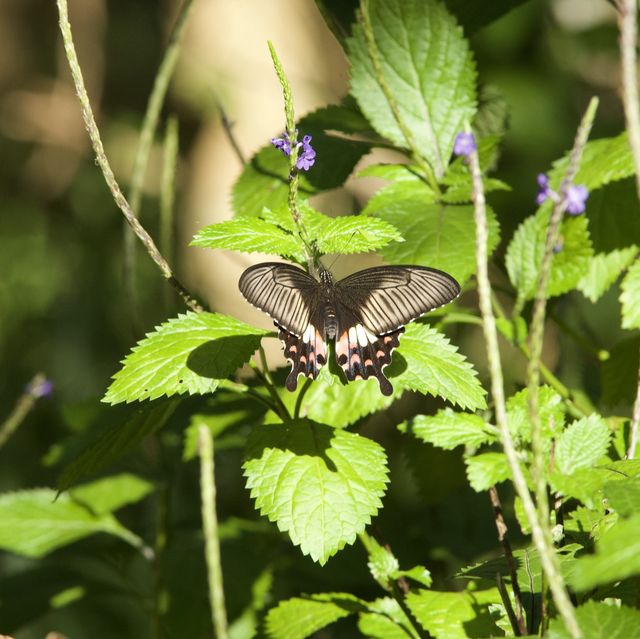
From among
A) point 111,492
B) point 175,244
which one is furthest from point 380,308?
point 175,244

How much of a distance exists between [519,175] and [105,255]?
8.35 ft

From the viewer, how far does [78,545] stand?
7.12 feet

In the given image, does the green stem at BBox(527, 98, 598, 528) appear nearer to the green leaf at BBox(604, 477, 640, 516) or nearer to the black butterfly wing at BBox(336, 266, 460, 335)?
the green leaf at BBox(604, 477, 640, 516)

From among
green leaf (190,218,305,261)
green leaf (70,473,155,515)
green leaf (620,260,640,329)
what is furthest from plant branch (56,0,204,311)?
green leaf (70,473,155,515)

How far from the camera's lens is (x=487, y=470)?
4.16 feet

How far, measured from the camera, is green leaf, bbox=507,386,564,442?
1268 mm

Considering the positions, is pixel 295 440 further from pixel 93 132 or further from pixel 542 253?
pixel 542 253

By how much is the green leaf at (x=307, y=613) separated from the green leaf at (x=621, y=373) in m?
0.66

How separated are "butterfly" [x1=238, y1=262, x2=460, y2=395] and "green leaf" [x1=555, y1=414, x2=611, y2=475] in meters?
0.27

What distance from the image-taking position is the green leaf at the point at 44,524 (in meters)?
1.99

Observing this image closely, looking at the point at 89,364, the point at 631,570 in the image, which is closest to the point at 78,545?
the point at 631,570

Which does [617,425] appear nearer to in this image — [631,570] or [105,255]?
[631,570]

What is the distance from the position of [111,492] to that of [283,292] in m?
0.92

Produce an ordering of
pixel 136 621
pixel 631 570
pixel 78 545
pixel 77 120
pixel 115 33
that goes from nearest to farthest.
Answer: pixel 631 570
pixel 78 545
pixel 136 621
pixel 77 120
pixel 115 33
